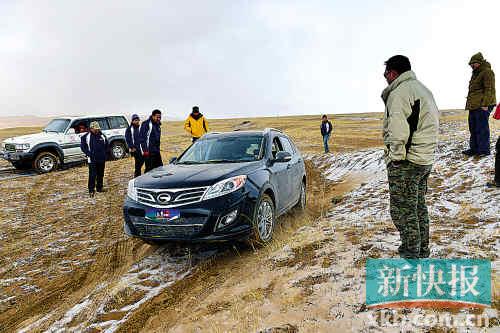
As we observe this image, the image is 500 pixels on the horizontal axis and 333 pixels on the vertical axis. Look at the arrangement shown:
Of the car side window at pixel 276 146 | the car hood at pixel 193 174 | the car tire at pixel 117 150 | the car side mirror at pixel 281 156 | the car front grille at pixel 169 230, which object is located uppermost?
the car side window at pixel 276 146

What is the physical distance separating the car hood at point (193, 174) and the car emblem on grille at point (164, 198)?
12 centimetres

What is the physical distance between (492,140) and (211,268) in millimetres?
8291

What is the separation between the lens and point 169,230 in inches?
177

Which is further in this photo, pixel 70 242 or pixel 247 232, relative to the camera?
pixel 70 242

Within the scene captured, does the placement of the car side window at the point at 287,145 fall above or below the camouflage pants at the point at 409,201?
above

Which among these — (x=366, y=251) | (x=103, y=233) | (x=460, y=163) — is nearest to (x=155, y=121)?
(x=103, y=233)

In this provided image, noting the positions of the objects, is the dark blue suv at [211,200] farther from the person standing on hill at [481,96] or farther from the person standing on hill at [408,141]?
the person standing on hill at [481,96]

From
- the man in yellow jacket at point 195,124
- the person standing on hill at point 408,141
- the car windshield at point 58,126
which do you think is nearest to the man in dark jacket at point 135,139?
the man in yellow jacket at point 195,124

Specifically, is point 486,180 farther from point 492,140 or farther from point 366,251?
point 366,251

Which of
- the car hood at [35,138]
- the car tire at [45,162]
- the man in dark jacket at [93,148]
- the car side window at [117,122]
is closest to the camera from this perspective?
the man in dark jacket at [93,148]

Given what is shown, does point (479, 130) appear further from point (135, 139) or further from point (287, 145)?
point (135, 139)

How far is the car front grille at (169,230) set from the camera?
4410mm

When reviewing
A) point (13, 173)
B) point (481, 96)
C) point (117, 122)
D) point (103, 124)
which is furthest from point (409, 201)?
point (13, 173)

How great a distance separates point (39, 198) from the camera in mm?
9734
